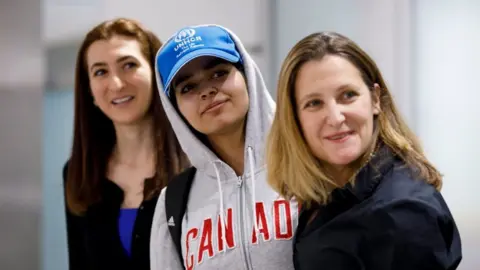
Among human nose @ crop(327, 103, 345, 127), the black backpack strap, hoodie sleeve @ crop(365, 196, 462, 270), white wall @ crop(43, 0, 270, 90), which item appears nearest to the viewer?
hoodie sleeve @ crop(365, 196, 462, 270)

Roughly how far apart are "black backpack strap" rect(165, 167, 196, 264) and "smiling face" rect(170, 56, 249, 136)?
147 mm

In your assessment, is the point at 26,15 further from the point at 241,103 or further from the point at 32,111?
the point at 241,103

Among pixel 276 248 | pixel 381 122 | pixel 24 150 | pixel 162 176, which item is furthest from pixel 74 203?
pixel 381 122

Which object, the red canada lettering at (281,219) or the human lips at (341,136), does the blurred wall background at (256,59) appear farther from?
the human lips at (341,136)

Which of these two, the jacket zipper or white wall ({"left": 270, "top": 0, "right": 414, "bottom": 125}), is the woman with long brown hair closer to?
the jacket zipper

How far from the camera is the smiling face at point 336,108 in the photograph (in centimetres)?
95

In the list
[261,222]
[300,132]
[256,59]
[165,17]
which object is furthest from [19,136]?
[300,132]

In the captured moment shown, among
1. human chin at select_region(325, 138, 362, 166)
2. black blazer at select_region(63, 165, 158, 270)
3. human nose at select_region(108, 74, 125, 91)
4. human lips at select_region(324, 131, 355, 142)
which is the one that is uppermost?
human nose at select_region(108, 74, 125, 91)

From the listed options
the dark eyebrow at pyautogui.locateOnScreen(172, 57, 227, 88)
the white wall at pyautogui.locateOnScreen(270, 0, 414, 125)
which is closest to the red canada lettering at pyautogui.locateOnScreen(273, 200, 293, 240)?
the dark eyebrow at pyautogui.locateOnScreen(172, 57, 227, 88)

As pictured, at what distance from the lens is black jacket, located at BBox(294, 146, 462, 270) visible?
826 millimetres

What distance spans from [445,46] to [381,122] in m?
0.86

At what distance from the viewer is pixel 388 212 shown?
85cm

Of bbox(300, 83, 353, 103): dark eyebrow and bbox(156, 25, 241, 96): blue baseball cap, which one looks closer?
bbox(300, 83, 353, 103): dark eyebrow

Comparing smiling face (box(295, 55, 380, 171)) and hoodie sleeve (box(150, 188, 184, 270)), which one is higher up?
smiling face (box(295, 55, 380, 171))
